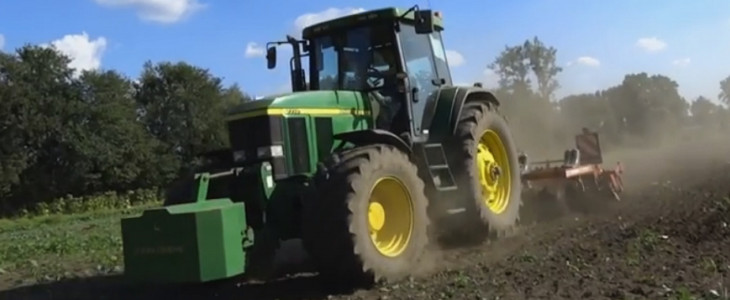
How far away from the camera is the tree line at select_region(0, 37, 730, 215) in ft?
184

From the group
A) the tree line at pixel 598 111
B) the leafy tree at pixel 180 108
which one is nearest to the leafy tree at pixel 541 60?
the tree line at pixel 598 111

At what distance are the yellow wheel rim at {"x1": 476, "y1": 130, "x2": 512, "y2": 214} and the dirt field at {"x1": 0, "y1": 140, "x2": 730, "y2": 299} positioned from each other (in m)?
0.58

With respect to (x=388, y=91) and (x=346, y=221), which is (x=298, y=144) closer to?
(x=346, y=221)

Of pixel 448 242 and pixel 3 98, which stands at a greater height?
pixel 3 98

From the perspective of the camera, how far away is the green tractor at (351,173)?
7.60 meters

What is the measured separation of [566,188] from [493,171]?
2690 millimetres

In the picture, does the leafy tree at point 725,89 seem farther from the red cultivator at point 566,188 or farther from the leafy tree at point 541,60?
the red cultivator at point 566,188

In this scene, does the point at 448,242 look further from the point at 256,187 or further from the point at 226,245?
the point at 226,245

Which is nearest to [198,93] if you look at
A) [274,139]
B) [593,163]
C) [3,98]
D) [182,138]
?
[182,138]

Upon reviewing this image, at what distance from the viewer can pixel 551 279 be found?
7.90 metres

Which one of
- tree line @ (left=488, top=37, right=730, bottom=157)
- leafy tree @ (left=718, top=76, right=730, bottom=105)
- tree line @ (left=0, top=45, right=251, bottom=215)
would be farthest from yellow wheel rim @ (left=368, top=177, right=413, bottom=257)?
leafy tree @ (left=718, top=76, right=730, bottom=105)

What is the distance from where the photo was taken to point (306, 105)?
917 centimetres

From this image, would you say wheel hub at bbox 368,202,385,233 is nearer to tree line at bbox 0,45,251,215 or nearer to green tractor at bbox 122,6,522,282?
green tractor at bbox 122,6,522,282

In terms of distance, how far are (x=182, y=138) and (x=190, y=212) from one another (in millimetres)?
61350
